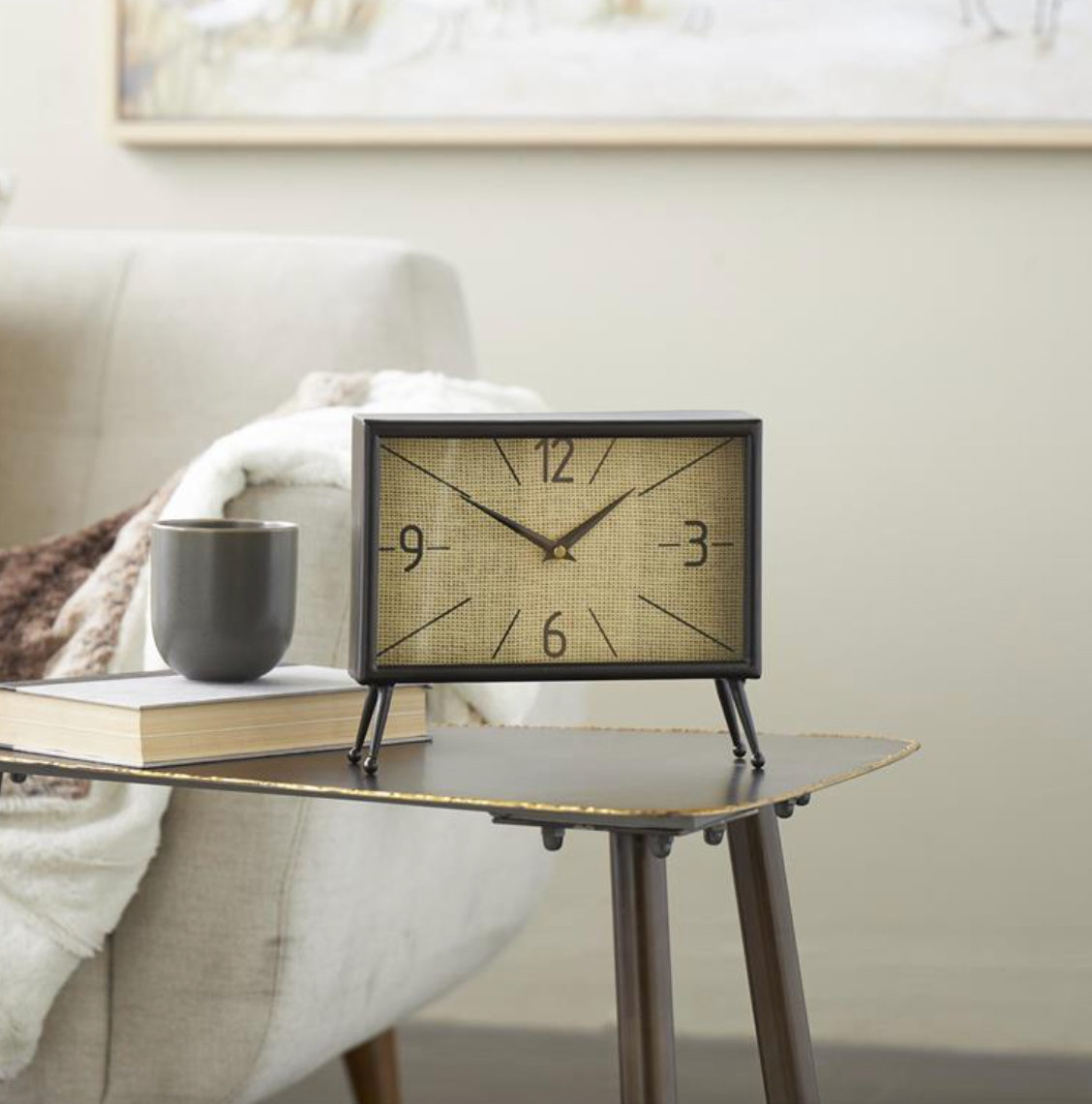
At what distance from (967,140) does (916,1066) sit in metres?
1.02

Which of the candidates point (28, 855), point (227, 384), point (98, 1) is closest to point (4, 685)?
point (28, 855)

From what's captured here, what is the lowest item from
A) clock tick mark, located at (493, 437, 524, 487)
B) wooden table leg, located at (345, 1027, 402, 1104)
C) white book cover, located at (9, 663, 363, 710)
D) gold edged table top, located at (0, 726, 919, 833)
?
wooden table leg, located at (345, 1027, 402, 1104)

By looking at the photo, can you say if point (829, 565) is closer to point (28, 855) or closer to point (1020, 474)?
point (1020, 474)

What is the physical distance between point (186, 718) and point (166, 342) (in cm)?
93

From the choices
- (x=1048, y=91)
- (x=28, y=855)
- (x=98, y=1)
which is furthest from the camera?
(x=98, y=1)

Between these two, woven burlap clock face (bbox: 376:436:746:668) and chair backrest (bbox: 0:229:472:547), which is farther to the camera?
chair backrest (bbox: 0:229:472:547)

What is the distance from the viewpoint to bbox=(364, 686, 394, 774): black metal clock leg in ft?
2.94

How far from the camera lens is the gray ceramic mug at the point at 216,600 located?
3.31 ft

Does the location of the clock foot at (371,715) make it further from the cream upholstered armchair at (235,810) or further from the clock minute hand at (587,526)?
the cream upholstered armchair at (235,810)

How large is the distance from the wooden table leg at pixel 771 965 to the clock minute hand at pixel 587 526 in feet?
0.58

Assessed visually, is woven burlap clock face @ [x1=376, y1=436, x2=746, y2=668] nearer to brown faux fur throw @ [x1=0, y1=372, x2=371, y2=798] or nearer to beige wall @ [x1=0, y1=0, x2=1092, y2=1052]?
brown faux fur throw @ [x1=0, y1=372, x2=371, y2=798]

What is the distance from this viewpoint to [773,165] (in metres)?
2.15

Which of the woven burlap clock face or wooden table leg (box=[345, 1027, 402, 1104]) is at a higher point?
the woven burlap clock face

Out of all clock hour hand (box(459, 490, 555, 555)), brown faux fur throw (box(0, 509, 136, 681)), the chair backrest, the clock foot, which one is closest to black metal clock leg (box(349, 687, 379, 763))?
the clock foot
